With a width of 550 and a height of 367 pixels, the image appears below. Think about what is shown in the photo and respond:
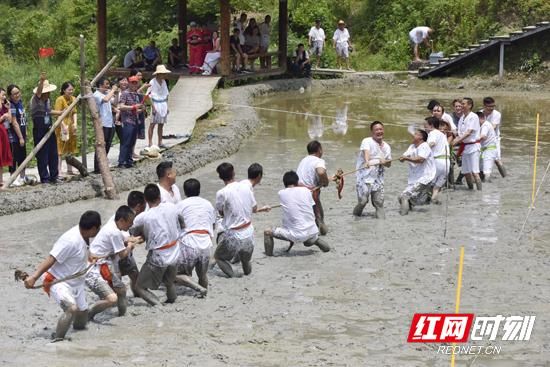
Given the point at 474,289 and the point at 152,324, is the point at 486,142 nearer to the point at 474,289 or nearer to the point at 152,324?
the point at 474,289

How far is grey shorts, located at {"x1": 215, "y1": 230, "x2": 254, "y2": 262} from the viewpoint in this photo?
1216cm

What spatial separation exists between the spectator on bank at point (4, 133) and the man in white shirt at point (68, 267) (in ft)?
19.5

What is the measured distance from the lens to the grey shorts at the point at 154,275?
11.0 m

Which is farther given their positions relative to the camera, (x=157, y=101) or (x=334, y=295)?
(x=157, y=101)

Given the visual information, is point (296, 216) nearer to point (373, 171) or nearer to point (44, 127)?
point (373, 171)

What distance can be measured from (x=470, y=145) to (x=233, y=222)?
20.3ft

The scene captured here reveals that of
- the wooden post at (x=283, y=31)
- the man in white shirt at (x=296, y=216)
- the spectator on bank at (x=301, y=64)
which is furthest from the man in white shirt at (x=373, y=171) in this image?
the spectator on bank at (x=301, y=64)

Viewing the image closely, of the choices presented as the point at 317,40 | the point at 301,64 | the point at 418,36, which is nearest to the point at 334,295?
the point at 301,64

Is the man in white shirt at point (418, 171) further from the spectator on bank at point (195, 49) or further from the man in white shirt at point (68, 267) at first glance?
the spectator on bank at point (195, 49)

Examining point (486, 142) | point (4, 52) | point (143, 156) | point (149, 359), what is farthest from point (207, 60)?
point (149, 359)

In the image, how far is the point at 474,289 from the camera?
1173 cm

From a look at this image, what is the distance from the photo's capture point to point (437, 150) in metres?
16.1

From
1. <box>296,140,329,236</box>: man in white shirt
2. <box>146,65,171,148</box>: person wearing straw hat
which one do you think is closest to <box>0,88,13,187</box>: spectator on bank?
<box>146,65,171,148</box>: person wearing straw hat

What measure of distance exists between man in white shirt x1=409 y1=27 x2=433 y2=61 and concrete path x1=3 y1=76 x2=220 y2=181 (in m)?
8.77
